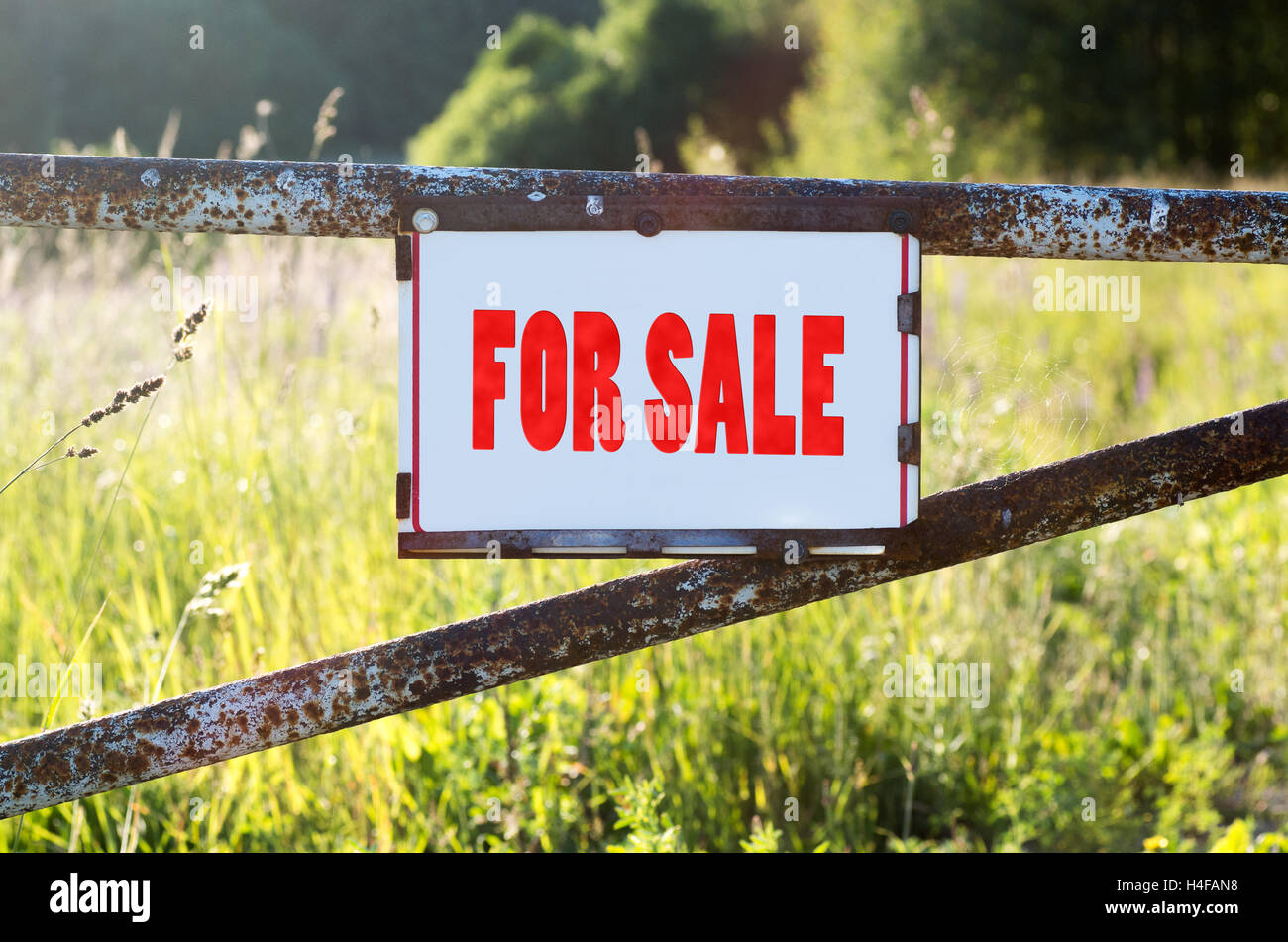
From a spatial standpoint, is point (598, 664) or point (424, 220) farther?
point (598, 664)

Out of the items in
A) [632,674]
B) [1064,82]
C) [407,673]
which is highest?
[1064,82]

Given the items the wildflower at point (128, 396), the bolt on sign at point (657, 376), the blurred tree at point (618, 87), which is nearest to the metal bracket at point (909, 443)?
the bolt on sign at point (657, 376)

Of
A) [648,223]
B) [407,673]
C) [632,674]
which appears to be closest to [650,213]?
[648,223]

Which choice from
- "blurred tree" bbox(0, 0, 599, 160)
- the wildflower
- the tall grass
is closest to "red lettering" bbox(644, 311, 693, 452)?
the wildflower

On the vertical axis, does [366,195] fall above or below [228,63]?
below

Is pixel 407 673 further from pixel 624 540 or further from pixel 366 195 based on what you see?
pixel 366 195

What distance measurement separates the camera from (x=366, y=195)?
950 mm

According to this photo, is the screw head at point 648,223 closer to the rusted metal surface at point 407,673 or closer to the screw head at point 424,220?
the screw head at point 424,220

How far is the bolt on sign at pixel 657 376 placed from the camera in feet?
3.11

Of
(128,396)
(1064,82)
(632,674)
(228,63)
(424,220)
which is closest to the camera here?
(424,220)

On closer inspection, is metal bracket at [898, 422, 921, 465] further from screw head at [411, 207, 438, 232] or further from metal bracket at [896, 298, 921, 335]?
screw head at [411, 207, 438, 232]

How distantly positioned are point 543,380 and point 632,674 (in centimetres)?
153

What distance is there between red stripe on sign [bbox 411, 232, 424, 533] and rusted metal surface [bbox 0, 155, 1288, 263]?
5cm
